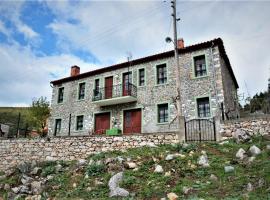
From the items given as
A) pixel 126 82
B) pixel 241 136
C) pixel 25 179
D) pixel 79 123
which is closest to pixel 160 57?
pixel 126 82

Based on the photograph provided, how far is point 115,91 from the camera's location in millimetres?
18859

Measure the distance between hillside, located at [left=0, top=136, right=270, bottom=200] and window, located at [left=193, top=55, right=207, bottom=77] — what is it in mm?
6795

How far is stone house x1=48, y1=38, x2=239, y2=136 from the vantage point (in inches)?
612

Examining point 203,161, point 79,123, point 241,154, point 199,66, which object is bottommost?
point 203,161

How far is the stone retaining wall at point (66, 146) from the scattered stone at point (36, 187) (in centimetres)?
301

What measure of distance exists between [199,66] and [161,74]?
272cm

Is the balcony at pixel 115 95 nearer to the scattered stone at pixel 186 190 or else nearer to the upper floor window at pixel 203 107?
the upper floor window at pixel 203 107

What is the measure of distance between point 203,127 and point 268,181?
297 inches

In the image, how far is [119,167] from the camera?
347 inches

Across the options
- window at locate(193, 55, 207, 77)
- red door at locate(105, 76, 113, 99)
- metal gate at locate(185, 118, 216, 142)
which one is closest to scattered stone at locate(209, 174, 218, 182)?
metal gate at locate(185, 118, 216, 142)

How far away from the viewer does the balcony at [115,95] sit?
1770 cm

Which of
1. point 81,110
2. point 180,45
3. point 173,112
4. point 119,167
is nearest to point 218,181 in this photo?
point 119,167

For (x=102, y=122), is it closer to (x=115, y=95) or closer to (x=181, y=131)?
(x=115, y=95)

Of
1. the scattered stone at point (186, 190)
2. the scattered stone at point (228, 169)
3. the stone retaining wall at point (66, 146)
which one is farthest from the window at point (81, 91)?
the scattered stone at point (186, 190)
